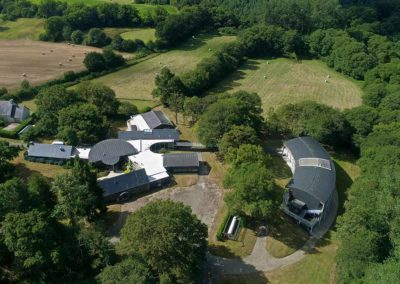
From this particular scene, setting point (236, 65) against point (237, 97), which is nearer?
point (237, 97)

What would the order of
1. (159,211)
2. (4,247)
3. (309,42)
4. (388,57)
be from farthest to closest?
(309,42) < (388,57) < (159,211) < (4,247)

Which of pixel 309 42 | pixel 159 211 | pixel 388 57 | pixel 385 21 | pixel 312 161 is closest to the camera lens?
pixel 159 211

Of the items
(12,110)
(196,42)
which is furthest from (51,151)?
(196,42)

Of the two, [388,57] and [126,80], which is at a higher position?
[388,57]

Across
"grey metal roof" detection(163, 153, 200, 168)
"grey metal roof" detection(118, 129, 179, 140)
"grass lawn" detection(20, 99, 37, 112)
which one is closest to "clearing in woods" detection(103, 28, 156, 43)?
"grass lawn" detection(20, 99, 37, 112)

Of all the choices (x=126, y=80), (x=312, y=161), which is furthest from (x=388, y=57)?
(x=126, y=80)

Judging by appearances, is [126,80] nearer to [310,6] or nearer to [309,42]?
[309,42]
